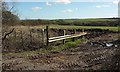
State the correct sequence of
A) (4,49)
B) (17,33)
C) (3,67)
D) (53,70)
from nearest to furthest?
(53,70)
(3,67)
(4,49)
(17,33)

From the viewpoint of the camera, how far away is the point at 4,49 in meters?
17.0

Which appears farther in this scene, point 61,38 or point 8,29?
point 61,38

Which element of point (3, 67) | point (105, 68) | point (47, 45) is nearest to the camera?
point (105, 68)

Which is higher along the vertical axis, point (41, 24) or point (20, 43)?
point (20, 43)

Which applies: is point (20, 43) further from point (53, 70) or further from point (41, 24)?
point (41, 24)

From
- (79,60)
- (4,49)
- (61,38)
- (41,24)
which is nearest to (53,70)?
(79,60)

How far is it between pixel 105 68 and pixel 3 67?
460 cm

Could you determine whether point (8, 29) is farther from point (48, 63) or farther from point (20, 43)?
point (48, 63)

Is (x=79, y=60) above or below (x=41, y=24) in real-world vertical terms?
above

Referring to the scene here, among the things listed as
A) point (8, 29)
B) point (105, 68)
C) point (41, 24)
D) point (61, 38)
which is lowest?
point (41, 24)

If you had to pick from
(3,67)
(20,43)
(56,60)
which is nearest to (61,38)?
(20,43)

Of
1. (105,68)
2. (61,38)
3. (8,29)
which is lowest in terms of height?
(61,38)

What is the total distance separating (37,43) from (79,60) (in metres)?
7.30

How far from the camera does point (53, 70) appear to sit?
10.2 metres
